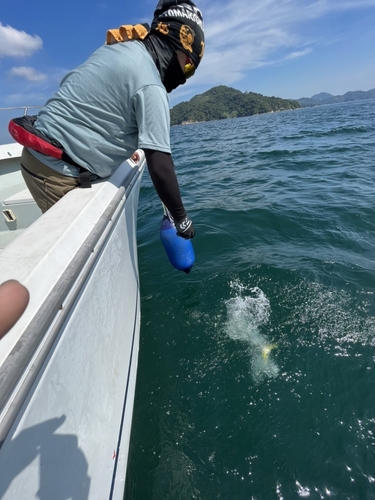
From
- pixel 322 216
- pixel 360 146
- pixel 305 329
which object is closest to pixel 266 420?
pixel 305 329

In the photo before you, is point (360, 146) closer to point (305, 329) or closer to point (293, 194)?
point (293, 194)

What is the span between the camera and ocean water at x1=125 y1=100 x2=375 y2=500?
1684mm

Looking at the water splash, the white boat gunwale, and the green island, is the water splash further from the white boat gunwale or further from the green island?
the green island

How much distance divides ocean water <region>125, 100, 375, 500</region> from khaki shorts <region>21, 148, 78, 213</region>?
1.52 metres

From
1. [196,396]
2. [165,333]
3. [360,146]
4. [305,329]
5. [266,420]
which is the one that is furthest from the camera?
[360,146]

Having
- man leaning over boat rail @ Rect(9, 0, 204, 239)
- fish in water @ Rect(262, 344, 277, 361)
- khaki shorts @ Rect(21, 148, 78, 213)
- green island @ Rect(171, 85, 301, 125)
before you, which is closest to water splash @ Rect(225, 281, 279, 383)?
fish in water @ Rect(262, 344, 277, 361)

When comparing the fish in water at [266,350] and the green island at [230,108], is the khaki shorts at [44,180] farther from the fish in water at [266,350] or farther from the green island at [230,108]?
the green island at [230,108]

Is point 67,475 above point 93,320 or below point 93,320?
below

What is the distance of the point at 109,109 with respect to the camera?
1699mm

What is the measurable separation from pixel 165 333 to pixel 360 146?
10981 millimetres

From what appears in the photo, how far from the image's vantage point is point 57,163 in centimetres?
199

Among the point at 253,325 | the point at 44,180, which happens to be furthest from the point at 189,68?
the point at 253,325

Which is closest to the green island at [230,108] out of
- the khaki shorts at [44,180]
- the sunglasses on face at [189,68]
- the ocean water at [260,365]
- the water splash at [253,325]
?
the ocean water at [260,365]

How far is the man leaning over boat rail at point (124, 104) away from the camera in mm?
1583
